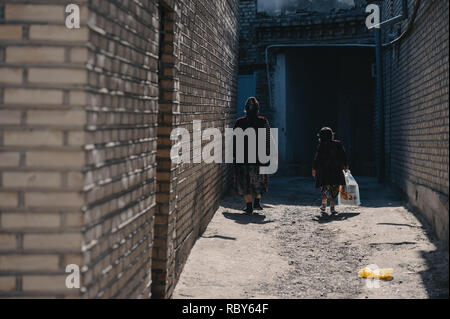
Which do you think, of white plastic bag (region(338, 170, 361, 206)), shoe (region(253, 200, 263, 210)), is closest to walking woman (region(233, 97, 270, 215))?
shoe (region(253, 200, 263, 210))

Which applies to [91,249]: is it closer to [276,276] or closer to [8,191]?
[8,191]

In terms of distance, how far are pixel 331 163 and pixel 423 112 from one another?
1.70 meters

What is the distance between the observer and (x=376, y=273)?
15.9ft

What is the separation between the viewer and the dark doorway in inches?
548

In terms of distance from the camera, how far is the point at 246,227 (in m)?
7.03

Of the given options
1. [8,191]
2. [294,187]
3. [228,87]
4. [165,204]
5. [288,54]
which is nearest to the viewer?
[8,191]

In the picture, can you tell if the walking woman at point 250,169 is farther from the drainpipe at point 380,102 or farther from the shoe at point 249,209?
the drainpipe at point 380,102

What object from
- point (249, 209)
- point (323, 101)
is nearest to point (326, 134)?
point (249, 209)

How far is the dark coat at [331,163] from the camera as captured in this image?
26.4ft

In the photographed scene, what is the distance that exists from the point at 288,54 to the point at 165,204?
33.9 feet

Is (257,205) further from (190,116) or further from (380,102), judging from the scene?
(380,102)

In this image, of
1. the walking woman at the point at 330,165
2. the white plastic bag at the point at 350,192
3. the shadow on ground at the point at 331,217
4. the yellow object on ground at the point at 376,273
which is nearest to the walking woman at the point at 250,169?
the walking woman at the point at 330,165
